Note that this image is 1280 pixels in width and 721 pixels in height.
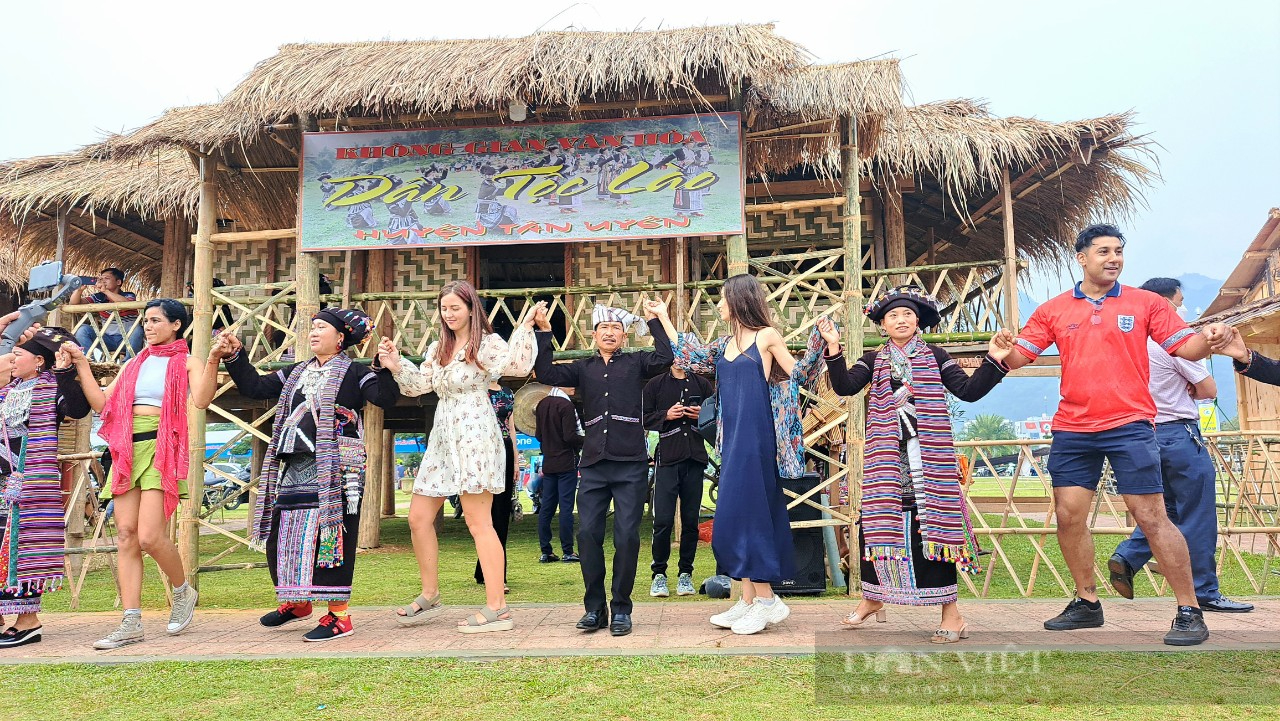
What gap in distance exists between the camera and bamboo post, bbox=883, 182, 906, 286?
11.6 meters

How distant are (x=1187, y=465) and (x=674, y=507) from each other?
3071 millimetres

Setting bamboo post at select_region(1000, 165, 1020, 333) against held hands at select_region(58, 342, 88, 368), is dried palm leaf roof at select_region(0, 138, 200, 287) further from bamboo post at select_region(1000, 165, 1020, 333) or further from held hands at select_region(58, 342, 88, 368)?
bamboo post at select_region(1000, 165, 1020, 333)

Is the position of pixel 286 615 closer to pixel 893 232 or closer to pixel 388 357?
pixel 388 357

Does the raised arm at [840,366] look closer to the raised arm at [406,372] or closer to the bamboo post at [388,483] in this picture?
the raised arm at [406,372]

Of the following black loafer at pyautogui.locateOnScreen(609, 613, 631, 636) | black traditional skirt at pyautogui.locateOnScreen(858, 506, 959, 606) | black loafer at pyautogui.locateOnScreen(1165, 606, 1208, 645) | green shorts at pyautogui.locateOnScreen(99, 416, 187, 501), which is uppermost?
green shorts at pyautogui.locateOnScreen(99, 416, 187, 501)

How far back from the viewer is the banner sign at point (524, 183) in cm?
639

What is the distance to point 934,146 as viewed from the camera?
1034 centimetres

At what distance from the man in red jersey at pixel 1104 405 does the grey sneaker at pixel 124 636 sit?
14.6 feet

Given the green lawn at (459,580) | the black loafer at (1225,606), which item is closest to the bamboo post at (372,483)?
the green lawn at (459,580)

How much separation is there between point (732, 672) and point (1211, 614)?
2941mm

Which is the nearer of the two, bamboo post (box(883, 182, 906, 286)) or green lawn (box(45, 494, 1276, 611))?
green lawn (box(45, 494, 1276, 611))

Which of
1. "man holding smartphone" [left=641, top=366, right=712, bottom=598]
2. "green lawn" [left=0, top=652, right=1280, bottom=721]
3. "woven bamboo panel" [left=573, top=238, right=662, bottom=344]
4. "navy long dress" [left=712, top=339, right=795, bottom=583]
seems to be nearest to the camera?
"green lawn" [left=0, top=652, right=1280, bottom=721]

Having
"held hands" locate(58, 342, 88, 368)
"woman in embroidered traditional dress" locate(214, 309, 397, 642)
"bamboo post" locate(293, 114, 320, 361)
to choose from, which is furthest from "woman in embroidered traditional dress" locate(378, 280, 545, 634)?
"bamboo post" locate(293, 114, 320, 361)

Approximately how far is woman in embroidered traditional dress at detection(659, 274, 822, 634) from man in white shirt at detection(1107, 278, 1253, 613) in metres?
2.03
